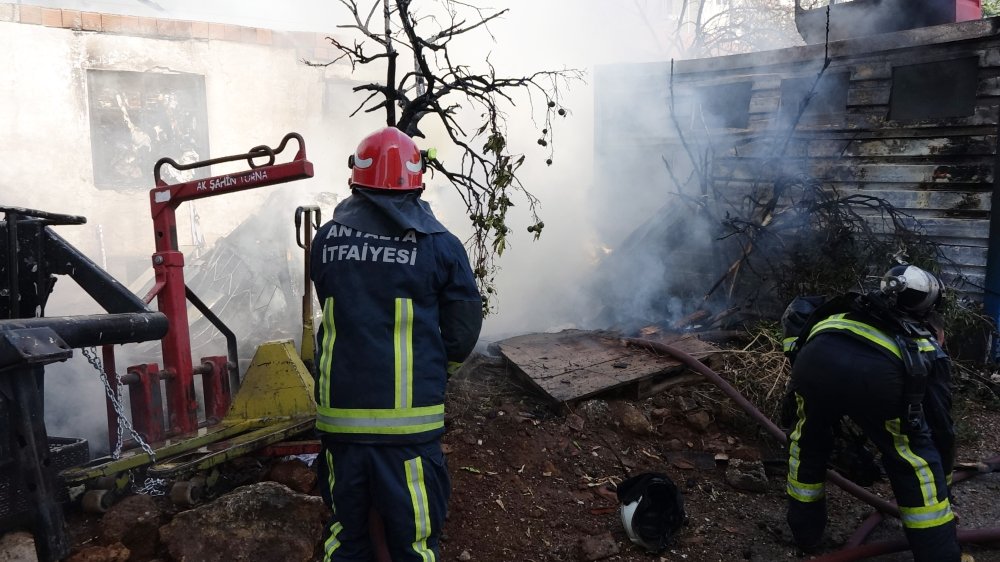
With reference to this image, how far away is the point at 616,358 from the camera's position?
5.68m

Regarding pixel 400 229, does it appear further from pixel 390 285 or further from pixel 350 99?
pixel 350 99

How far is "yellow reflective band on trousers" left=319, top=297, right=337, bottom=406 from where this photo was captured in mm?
2586

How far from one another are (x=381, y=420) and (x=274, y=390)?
75.2 inches

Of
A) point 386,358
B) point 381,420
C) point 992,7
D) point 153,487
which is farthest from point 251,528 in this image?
point 992,7

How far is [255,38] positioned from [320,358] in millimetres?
9805

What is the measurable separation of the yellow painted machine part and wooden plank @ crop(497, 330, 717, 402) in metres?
1.81

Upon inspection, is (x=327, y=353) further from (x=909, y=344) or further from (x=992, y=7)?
(x=992, y=7)

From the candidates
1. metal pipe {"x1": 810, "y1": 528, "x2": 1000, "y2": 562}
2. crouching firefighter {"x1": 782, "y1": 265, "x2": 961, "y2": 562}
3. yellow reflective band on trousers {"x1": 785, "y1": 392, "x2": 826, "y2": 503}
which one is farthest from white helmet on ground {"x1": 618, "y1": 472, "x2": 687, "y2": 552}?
crouching firefighter {"x1": 782, "y1": 265, "x2": 961, "y2": 562}

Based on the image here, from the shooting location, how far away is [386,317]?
2.54 meters

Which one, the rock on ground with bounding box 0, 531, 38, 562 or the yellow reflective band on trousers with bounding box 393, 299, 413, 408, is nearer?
the yellow reflective band on trousers with bounding box 393, 299, 413, 408

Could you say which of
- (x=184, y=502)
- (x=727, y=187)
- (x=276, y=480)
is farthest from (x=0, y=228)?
(x=727, y=187)

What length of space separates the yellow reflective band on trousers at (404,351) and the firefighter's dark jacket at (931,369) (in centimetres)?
218

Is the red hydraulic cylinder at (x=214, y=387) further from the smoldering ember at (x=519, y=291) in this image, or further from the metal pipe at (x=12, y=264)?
the metal pipe at (x=12, y=264)

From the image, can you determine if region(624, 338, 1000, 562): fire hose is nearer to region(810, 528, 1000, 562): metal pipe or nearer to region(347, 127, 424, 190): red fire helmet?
region(810, 528, 1000, 562): metal pipe
